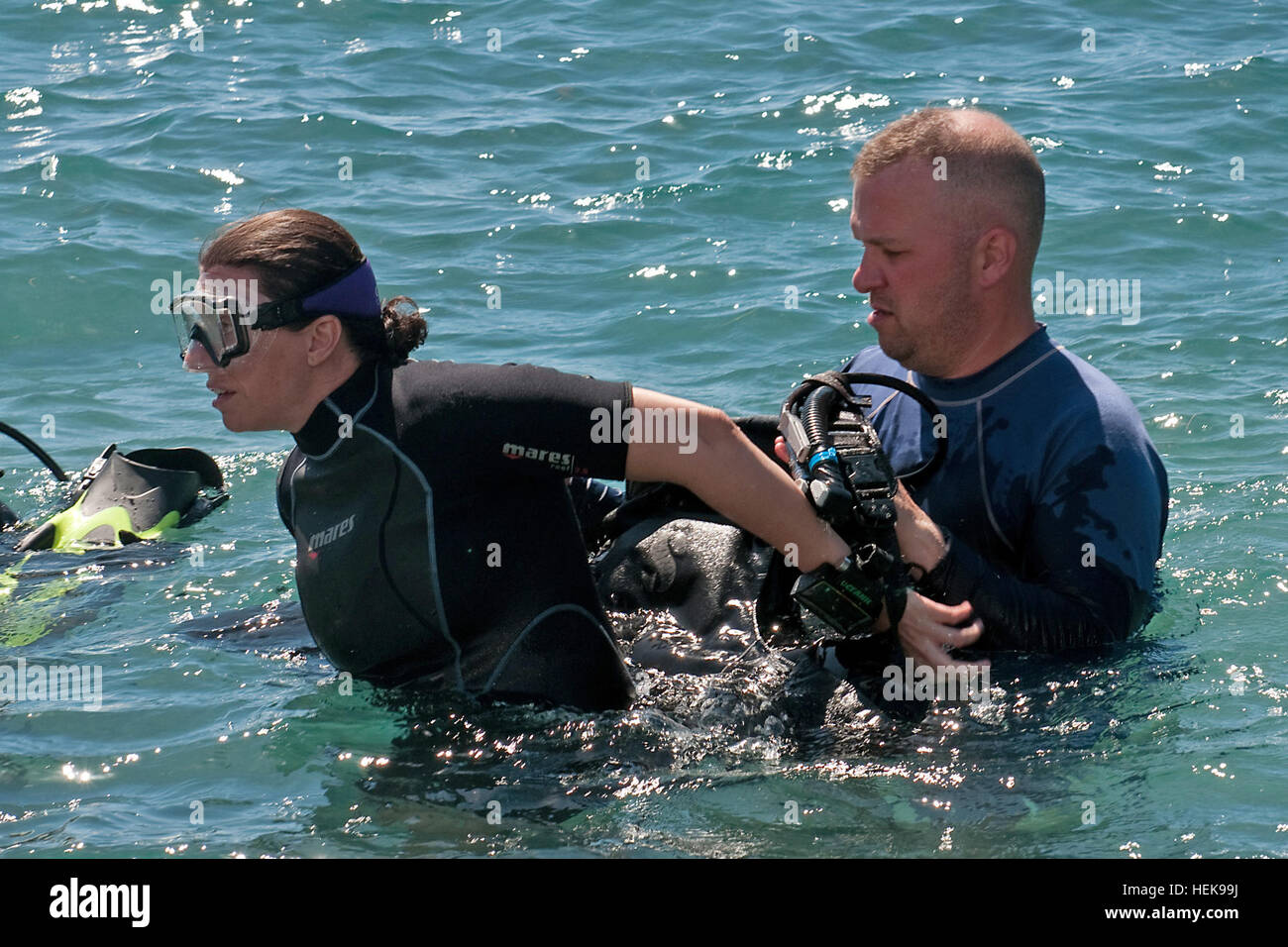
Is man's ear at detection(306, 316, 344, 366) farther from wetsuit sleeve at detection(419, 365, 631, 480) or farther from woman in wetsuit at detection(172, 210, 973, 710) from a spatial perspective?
wetsuit sleeve at detection(419, 365, 631, 480)

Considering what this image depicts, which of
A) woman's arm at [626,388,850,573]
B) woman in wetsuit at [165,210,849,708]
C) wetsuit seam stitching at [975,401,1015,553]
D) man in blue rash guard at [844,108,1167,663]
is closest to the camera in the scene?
woman's arm at [626,388,850,573]

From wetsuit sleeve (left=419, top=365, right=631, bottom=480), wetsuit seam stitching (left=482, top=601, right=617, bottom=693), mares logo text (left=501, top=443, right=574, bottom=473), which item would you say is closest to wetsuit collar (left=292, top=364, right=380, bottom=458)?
wetsuit sleeve (left=419, top=365, right=631, bottom=480)

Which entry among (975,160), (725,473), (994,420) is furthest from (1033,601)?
(975,160)

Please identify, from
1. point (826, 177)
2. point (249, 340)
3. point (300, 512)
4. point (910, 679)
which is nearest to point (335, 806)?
point (300, 512)

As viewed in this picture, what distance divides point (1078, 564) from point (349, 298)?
76.7 inches

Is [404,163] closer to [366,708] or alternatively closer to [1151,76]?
[1151,76]

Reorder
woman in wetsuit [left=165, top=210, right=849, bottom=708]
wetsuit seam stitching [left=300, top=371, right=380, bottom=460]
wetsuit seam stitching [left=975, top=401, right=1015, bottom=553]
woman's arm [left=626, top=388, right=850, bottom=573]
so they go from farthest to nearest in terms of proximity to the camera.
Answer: wetsuit seam stitching [left=975, top=401, right=1015, bottom=553] < wetsuit seam stitching [left=300, top=371, right=380, bottom=460] < woman in wetsuit [left=165, top=210, right=849, bottom=708] < woman's arm [left=626, top=388, right=850, bottom=573]

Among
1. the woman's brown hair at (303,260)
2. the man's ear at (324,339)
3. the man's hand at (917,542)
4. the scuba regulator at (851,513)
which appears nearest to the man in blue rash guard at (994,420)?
the man's hand at (917,542)

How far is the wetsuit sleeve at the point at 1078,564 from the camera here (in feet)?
12.7

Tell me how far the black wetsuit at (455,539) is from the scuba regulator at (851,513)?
50 cm

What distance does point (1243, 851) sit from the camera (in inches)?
135

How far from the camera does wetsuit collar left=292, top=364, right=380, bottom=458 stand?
380cm
